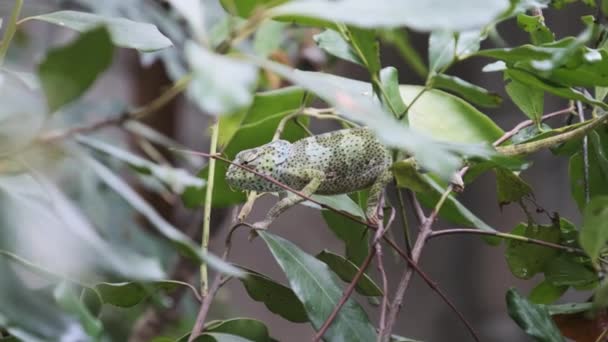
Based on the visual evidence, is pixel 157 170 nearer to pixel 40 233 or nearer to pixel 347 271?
pixel 40 233

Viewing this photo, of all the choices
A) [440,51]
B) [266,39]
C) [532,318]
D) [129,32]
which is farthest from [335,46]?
[266,39]

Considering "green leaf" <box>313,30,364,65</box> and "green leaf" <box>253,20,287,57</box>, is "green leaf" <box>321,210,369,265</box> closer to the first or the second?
"green leaf" <box>313,30,364,65</box>

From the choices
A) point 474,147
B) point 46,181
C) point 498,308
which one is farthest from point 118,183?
point 498,308

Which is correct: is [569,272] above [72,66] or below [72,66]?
below

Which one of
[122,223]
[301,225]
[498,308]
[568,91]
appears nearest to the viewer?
[568,91]

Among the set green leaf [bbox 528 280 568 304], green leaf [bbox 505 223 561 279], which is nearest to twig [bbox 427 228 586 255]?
green leaf [bbox 505 223 561 279]

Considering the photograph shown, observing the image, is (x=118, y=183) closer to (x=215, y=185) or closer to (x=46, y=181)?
(x=46, y=181)

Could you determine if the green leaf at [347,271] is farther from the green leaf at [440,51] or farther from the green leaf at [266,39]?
the green leaf at [266,39]
